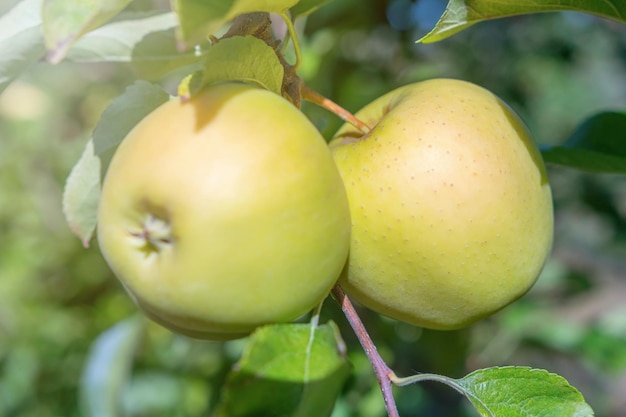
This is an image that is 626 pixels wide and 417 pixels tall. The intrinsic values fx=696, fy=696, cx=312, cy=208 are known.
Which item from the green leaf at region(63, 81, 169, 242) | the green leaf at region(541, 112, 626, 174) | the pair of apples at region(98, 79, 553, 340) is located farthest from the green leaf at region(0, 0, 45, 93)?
the green leaf at region(541, 112, 626, 174)

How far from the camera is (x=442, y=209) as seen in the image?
2.03 feet

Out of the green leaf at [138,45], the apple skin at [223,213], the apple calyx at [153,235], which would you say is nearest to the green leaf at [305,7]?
the green leaf at [138,45]

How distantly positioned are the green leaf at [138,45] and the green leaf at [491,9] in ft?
0.87

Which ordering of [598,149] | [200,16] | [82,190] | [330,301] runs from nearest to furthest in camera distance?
[200,16] < [82,190] < [598,149] < [330,301]

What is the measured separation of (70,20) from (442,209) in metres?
0.34

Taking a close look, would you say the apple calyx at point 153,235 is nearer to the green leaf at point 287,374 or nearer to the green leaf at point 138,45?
the green leaf at point 287,374

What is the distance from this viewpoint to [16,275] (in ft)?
7.11

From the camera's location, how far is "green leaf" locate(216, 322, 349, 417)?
54 cm

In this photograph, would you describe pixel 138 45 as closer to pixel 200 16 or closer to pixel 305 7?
pixel 305 7

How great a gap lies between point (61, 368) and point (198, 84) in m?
1.69

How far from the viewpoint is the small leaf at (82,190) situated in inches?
26.7

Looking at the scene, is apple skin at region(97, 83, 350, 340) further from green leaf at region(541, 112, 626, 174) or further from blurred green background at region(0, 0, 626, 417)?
green leaf at region(541, 112, 626, 174)

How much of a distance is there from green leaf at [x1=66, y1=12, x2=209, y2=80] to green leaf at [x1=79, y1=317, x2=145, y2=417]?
0.70 m

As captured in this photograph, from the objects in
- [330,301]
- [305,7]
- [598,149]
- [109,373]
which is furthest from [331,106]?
[109,373]
